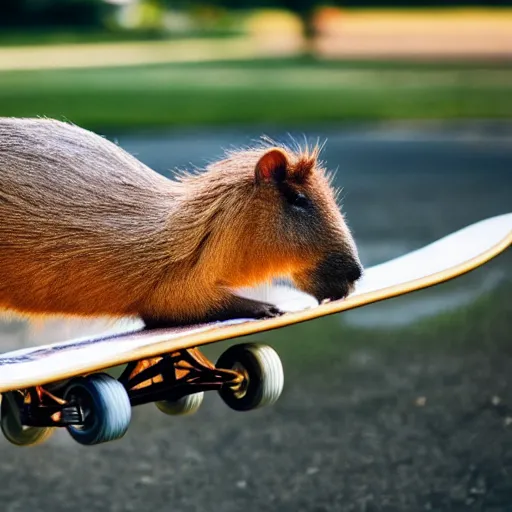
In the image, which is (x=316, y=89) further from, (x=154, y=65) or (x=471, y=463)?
(x=471, y=463)

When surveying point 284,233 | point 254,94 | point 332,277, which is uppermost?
point 254,94

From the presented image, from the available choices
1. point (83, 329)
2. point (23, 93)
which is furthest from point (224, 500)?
point (23, 93)

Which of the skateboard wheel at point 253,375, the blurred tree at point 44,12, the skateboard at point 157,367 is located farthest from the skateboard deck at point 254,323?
the blurred tree at point 44,12

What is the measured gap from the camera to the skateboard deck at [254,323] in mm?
2824

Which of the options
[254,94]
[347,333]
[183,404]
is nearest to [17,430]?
[183,404]

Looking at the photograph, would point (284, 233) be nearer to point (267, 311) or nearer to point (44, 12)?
point (267, 311)

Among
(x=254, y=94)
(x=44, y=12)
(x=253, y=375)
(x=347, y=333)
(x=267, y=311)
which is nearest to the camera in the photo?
(x=267, y=311)

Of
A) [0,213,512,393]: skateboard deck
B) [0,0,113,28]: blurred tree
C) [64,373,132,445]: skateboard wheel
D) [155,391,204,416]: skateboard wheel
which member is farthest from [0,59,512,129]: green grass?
[0,0,113,28]: blurred tree

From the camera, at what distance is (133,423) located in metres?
5.62

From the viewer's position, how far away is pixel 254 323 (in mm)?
3068

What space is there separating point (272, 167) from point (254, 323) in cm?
43

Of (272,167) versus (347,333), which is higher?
(347,333)

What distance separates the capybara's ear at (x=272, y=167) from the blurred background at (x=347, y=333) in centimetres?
46

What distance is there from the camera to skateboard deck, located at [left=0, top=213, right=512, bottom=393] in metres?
2.82
